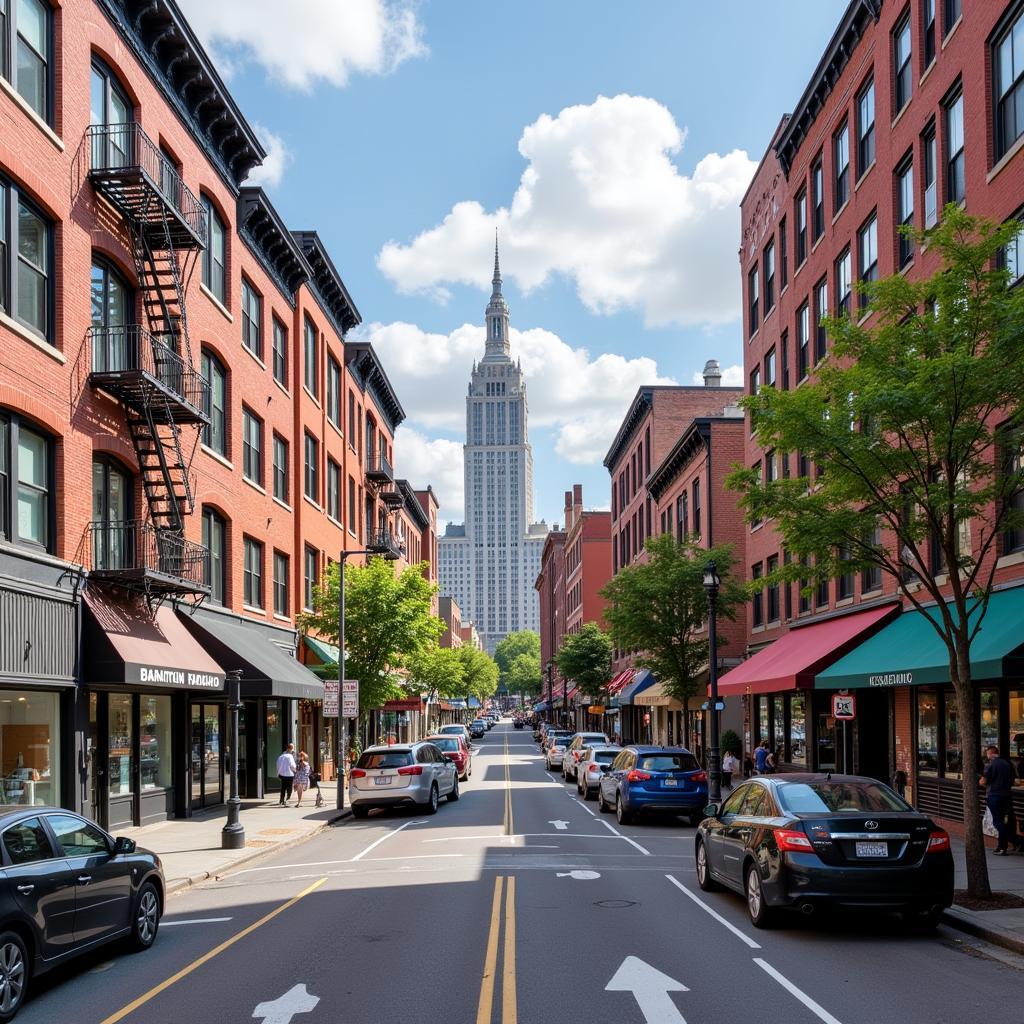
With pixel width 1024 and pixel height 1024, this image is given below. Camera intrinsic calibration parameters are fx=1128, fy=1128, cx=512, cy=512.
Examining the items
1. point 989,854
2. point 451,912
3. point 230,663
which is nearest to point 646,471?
point 230,663

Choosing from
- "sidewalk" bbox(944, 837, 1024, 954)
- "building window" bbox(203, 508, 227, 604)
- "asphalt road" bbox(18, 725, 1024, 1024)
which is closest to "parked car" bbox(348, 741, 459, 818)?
"building window" bbox(203, 508, 227, 604)

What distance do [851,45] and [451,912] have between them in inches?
948

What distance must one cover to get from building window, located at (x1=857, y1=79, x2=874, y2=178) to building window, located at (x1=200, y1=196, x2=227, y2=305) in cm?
1603

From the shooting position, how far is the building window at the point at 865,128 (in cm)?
2719

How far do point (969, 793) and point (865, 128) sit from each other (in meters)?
19.3

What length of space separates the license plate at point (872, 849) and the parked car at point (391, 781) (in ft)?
55.1

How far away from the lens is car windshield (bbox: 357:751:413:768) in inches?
1059

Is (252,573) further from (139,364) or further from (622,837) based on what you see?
(622,837)

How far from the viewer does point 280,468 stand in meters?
35.7

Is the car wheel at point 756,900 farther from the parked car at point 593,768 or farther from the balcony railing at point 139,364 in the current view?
the parked car at point 593,768

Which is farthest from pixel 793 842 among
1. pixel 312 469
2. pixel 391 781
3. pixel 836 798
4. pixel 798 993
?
pixel 312 469

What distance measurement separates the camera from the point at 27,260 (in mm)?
18266

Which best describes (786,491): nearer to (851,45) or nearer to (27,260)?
(27,260)

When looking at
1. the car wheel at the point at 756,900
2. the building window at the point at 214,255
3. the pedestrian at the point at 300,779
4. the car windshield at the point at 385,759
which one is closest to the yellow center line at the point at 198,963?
the car wheel at the point at 756,900
